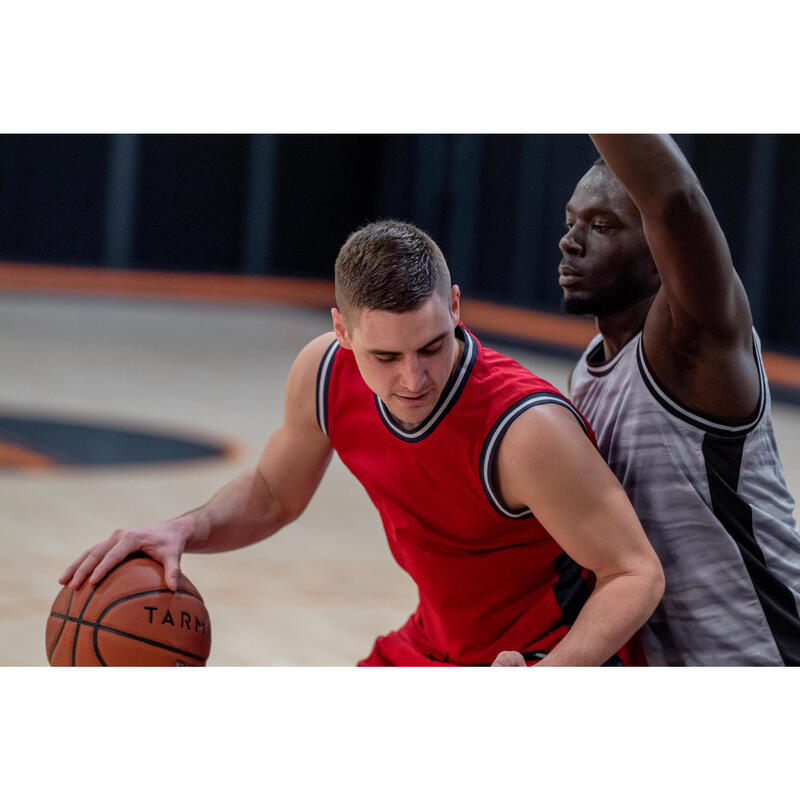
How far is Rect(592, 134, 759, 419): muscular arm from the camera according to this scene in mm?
2057

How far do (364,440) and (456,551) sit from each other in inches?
11.3

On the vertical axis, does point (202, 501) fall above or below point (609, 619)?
below

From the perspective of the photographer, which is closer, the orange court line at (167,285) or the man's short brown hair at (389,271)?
the man's short brown hair at (389,271)

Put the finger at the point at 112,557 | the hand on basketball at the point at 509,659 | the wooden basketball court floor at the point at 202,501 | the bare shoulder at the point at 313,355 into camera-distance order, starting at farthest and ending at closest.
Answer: the wooden basketball court floor at the point at 202,501 < the bare shoulder at the point at 313,355 < the finger at the point at 112,557 < the hand on basketball at the point at 509,659

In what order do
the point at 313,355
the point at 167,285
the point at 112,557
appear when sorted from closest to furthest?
the point at 112,557 → the point at 313,355 → the point at 167,285

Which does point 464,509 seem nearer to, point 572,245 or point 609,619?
point 609,619

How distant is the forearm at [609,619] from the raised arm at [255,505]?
774mm

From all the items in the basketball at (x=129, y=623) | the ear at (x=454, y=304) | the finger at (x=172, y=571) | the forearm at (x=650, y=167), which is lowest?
the basketball at (x=129, y=623)

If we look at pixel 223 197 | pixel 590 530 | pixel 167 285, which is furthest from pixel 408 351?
pixel 167 285

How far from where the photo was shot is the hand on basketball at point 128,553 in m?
2.44

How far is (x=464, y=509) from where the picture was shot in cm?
230

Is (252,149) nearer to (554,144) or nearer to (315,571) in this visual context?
(554,144)

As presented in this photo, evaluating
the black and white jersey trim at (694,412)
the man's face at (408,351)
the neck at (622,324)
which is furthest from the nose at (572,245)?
the man's face at (408,351)

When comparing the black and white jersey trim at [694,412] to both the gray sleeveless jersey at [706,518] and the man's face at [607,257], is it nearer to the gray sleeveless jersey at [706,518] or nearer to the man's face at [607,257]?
the gray sleeveless jersey at [706,518]
